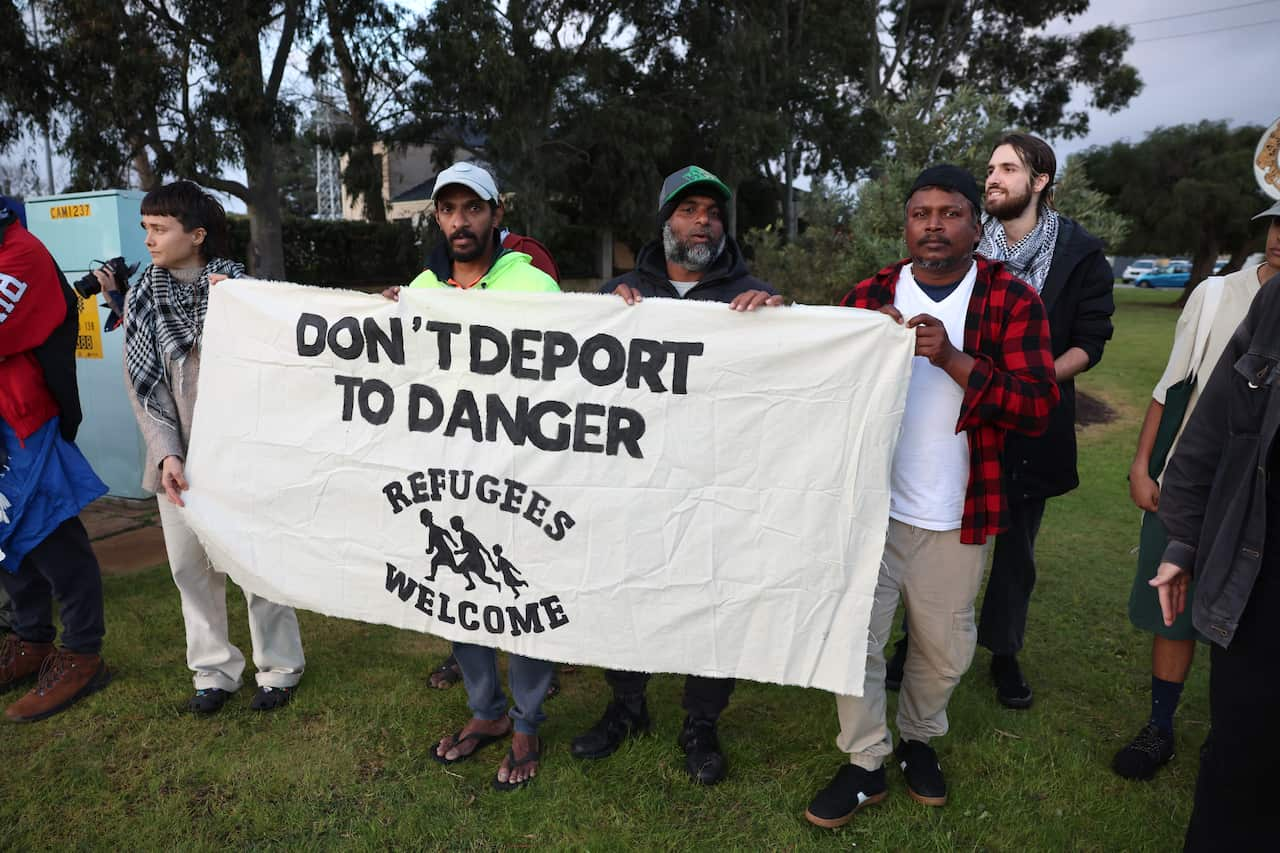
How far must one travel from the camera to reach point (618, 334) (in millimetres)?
2658

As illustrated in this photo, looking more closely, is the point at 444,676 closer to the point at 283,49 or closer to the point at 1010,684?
the point at 1010,684

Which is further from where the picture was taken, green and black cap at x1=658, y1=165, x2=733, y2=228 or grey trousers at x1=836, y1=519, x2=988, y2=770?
green and black cap at x1=658, y1=165, x2=733, y2=228

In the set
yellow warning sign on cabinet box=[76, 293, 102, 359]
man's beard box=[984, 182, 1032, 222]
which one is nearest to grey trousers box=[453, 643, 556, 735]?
man's beard box=[984, 182, 1032, 222]

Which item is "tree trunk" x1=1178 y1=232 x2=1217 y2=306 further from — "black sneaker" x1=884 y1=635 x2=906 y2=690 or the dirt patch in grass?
"black sneaker" x1=884 y1=635 x2=906 y2=690

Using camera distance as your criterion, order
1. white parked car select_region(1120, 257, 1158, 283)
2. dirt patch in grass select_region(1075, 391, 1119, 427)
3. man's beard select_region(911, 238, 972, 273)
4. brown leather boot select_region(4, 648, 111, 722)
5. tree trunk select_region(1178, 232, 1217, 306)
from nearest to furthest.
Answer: man's beard select_region(911, 238, 972, 273)
brown leather boot select_region(4, 648, 111, 722)
dirt patch in grass select_region(1075, 391, 1119, 427)
tree trunk select_region(1178, 232, 1217, 306)
white parked car select_region(1120, 257, 1158, 283)

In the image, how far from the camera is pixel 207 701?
334 centimetres

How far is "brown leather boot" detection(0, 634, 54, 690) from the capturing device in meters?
3.50

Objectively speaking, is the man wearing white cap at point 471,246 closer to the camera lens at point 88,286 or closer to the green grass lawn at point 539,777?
the camera lens at point 88,286

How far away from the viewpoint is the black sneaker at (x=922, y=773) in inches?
110

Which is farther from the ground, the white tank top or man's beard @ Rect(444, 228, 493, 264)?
man's beard @ Rect(444, 228, 493, 264)

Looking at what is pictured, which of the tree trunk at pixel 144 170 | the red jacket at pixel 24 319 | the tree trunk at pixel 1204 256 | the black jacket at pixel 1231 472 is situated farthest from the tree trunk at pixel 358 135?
the tree trunk at pixel 1204 256

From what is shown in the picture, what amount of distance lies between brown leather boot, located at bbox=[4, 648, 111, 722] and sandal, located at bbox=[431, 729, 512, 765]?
5.04 ft

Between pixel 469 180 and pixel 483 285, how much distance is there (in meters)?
0.36

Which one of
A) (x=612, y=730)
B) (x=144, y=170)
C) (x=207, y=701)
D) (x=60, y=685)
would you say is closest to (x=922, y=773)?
(x=612, y=730)
